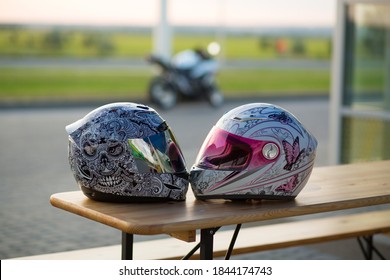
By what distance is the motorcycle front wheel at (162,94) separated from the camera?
18.1 m

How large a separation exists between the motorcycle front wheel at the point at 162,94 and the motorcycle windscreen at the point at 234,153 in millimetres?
13766

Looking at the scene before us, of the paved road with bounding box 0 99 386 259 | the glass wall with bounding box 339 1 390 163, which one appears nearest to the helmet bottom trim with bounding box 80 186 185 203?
the paved road with bounding box 0 99 386 259

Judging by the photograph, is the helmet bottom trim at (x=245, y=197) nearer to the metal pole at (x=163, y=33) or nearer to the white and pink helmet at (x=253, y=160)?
the white and pink helmet at (x=253, y=160)

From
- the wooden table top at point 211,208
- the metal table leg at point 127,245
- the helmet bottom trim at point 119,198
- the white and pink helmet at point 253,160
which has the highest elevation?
the white and pink helmet at point 253,160

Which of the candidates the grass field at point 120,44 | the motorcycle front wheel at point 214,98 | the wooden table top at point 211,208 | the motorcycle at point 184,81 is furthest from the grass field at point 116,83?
the wooden table top at point 211,208

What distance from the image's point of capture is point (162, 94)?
715 inches

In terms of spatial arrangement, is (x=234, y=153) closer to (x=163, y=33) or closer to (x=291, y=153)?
(x=291, y=153)

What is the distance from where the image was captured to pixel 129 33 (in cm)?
4494

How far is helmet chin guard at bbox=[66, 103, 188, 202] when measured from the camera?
4234 mm

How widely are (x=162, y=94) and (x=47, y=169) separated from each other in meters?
7.24
